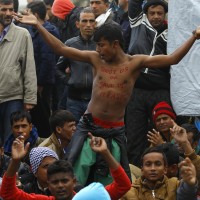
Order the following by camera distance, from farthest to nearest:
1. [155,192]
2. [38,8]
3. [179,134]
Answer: [38,8], [155,192], [179,134]

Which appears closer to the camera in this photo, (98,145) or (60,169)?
(98,145)

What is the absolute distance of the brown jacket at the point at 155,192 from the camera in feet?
30.4

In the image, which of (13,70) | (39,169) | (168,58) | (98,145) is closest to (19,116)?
(13,70)

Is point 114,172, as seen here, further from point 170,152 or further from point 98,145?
point 170,152

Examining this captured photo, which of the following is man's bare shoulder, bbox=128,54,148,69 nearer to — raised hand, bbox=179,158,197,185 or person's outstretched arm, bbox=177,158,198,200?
person's outstretched arm, bbox=177,158,198,200

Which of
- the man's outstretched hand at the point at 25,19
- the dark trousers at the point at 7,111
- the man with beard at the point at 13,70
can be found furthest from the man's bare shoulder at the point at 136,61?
the dark trousers at the point at 7,111

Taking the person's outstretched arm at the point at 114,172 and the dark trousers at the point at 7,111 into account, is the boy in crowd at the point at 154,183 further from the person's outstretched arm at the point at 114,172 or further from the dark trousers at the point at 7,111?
the dark trousers at the point at 7,111

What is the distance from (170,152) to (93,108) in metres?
0.90

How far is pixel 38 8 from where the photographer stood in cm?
1297

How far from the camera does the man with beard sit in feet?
38.5

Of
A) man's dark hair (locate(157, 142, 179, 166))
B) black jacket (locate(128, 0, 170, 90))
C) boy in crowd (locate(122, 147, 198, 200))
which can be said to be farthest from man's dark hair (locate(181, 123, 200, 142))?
boy in crowd (locate(122, 147, 198, 200))

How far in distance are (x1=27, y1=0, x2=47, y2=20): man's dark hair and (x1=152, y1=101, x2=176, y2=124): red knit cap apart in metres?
2.44

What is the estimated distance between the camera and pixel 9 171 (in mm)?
8430

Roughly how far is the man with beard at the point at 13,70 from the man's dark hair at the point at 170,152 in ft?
7.17
